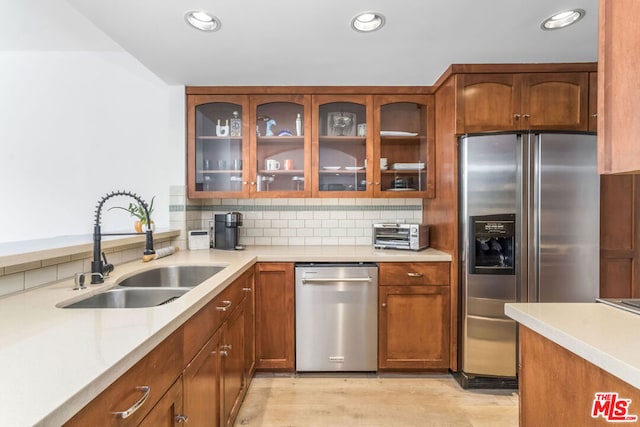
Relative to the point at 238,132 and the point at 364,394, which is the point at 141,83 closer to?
the point at 238,132

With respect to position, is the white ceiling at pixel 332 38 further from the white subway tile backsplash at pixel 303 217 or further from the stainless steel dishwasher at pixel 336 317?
the stainless steel dishwasher at pixel 336 317

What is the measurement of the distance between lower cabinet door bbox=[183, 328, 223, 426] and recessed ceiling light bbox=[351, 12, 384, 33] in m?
1.74

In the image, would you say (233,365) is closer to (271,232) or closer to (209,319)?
(209,319)

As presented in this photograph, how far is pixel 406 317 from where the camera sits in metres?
2.33

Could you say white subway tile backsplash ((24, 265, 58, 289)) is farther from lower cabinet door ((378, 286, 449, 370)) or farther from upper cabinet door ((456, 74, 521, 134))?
upper cabinet door ((456, 74, 521, 134))

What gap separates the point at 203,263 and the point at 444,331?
1.75 m

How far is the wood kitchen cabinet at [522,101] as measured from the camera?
7.38 feet

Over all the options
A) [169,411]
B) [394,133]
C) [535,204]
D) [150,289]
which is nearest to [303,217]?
[394,133]

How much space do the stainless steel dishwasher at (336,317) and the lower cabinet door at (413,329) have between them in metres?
0.08

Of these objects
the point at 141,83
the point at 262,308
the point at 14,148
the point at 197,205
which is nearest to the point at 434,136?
the point at 262,308

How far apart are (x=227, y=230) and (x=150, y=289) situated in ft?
3.85

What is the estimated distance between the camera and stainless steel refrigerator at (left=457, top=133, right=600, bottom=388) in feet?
6.94

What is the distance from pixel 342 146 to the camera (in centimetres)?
271

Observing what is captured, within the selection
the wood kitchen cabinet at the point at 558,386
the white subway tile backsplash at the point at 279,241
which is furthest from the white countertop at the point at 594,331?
the white subway tile backsplash at the point at 279,241
